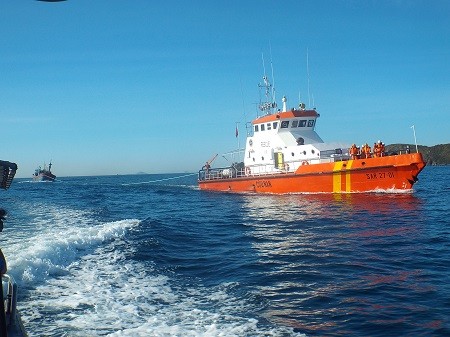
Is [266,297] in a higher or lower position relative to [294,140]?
lower

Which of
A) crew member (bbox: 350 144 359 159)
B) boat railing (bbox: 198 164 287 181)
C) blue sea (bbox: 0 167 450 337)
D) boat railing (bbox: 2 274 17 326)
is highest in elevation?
crew member (bbox: 350 144 359 159)

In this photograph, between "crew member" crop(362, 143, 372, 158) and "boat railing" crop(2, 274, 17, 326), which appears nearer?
"boat railing" crop(2, 274, 17, 326)

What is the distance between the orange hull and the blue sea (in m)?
7.93

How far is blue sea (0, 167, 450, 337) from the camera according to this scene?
5223mm

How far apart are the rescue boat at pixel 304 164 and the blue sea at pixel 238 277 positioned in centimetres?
813

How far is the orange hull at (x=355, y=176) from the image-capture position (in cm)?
2164

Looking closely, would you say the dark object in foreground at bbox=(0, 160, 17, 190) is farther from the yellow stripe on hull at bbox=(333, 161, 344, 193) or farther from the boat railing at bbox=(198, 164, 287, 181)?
the boat railing at bbox=(198, 164, 287, 181)

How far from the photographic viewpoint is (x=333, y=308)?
564 centimetres

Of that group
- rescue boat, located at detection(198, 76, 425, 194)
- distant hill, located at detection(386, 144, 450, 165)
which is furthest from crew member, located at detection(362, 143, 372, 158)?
distant hill, located at detection(386, 144, 450, 165)

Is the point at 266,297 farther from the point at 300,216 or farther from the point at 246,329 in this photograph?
the point at 300,216

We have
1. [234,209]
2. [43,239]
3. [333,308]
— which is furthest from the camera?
[234,209]

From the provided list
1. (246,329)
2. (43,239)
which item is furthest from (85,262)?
(246,329)

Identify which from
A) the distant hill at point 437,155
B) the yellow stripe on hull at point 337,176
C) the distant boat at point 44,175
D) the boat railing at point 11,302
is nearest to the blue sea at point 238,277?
the boat railing at point 11,302

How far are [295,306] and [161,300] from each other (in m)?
1.96
